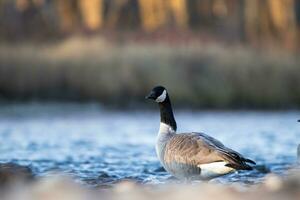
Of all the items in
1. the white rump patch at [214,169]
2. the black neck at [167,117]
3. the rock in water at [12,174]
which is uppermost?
the black neck at [167,117]

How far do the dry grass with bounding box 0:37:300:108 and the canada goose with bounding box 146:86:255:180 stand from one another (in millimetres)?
13931

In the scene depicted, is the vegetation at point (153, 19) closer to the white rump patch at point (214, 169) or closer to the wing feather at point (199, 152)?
the wing feather at point (199, 152)

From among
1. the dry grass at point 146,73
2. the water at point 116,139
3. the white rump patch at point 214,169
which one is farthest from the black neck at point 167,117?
the dry grass at point 146,73

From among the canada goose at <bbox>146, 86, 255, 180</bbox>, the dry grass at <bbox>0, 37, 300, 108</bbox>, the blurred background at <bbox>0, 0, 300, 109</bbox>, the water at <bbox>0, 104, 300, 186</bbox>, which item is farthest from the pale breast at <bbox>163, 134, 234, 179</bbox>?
the dry grass at <bbox>0, 37, 300, 108</bbox>

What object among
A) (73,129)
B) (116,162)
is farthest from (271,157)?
(73,129)

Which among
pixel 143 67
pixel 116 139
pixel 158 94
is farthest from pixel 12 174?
pixel 143 67

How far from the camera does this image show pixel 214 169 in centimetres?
941

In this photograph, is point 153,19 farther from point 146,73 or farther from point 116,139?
point 116,139

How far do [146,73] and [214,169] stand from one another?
1510 centimetres

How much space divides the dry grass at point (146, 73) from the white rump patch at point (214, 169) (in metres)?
14.5

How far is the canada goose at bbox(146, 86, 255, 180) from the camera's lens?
9258mm

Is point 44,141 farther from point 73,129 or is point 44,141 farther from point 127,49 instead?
point 127,49

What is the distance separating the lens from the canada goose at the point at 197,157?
9258 millimetres

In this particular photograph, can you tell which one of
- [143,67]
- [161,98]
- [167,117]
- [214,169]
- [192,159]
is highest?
[143,67]
